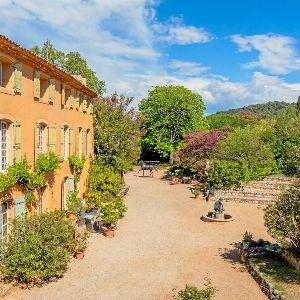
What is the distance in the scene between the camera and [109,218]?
60.4 feet

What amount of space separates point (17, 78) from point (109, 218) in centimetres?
806

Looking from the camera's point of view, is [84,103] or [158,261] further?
[84,103]

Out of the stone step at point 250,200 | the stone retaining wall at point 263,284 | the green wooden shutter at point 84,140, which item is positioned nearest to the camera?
the stone retaining wall at point 263,284

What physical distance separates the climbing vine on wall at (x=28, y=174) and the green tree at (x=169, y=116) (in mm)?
32905

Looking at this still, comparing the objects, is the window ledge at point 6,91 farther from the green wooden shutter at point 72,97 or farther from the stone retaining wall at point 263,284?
the stone retaining wall at point 263,284

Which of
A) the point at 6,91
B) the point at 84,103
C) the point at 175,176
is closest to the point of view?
the point at 6,91

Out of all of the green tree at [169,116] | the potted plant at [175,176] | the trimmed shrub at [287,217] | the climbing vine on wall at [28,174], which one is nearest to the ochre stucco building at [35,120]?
the climbing vine on wall at [28,174]

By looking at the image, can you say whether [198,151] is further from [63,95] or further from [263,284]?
[263,284]

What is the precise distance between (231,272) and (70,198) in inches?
405

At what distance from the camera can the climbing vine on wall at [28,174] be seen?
1333cm

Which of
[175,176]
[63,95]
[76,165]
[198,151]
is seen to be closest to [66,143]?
[76,165]

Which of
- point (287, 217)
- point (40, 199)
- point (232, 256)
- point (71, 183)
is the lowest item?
point (232, 256)

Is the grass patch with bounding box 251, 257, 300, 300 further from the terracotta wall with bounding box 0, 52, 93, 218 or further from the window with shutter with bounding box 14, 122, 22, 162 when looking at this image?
the window with shutter with bounding box 14, 122, 22, 162

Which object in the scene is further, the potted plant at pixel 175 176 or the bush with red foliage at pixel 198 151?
the potted plant at pixel 175 176
